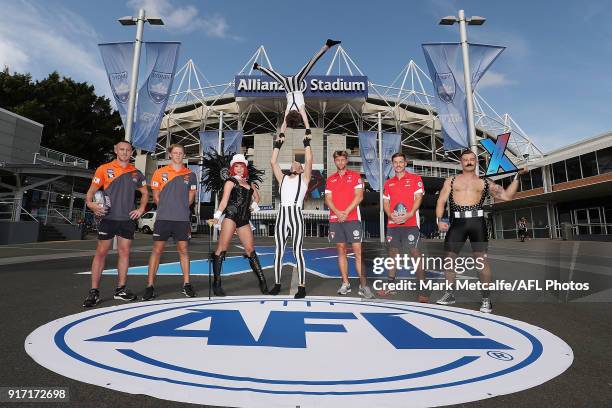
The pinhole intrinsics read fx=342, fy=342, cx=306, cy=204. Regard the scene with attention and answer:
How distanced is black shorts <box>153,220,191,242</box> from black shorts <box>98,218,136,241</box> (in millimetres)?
318

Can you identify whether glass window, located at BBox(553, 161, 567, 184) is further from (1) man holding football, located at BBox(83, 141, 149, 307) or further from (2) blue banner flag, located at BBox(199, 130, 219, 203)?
(1) man holding football, located at BBox(83, 141, 149, 307)

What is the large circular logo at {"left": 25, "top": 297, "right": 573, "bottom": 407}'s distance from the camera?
1829 mm

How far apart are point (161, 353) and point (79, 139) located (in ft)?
129

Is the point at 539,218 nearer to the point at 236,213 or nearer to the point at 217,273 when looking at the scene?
the point at 236,213

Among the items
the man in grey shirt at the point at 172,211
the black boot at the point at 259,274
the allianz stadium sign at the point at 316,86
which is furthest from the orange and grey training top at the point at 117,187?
the allianz stadium sign at the point at 316,86

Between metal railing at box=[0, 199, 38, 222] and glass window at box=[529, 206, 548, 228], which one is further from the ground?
glass window at box=[529, 206, 548, 228]

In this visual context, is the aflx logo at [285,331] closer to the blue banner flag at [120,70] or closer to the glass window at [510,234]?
the blue banner flag at [120,70]

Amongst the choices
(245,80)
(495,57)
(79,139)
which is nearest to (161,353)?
(495,57)

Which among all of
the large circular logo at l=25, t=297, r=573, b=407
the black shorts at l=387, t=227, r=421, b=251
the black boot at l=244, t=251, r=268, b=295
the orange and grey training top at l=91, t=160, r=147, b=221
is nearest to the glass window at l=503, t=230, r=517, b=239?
the black shorts at l=387, t=227, r=421, b=251

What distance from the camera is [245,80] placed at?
4553 centimetres

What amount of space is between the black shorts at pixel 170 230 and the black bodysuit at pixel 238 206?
2.02ft

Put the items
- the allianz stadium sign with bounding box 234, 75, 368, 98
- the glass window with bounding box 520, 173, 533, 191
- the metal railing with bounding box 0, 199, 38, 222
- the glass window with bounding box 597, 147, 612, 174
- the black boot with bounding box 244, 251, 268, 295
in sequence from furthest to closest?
the allianz stadium sign with bounding box 234, 75, 368, 98
the glass window with bounding box 520, 173, 533, 191
the glass window with bounding box 597, 147, 612, 174
the metal railing with bounding box 0, 199, 38, 222
the black boot with bounding box 244, 251, 268, 295

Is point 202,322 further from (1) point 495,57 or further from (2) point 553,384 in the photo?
(1) point 495,57

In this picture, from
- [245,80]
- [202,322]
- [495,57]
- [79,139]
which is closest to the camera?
[202,322]
